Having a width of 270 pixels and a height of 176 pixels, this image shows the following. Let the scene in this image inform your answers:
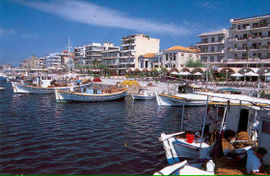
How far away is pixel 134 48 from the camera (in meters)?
86.8

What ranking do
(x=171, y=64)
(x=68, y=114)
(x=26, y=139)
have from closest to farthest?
(x=26, y=139)
(x=68, y=114)
(x=171, y=64)

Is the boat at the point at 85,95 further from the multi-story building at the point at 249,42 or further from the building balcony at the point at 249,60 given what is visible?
the multi-story building at the point at 249,42

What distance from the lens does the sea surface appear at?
1045cm

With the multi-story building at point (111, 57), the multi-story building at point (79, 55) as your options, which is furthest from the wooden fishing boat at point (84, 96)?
the multi-story building at point (79, 55)

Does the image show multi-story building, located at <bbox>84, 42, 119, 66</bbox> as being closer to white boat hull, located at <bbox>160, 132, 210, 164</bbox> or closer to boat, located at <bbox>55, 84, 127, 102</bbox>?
boat, located at <bbox>55, 84, 127, 102</bbox>

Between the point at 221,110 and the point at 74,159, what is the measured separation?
10.3 m

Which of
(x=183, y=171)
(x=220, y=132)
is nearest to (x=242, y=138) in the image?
(x=220, y=132)

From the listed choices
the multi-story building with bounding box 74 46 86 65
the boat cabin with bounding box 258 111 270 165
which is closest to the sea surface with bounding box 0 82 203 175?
the boat cabin with bounding box 258 111 270 165

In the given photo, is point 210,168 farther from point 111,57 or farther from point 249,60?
point 111,57

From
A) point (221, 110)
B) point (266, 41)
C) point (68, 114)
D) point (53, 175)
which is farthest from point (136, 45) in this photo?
point (53, 175)

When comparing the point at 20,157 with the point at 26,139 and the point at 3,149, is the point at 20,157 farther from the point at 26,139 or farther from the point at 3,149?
the point at 26,139

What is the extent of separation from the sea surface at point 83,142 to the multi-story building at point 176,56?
147ft

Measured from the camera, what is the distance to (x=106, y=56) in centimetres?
10081

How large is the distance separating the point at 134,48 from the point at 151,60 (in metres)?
12.6
